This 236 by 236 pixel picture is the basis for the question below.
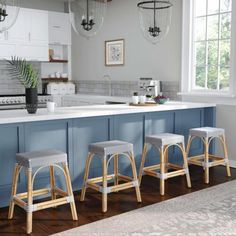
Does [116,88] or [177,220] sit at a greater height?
[116,88]

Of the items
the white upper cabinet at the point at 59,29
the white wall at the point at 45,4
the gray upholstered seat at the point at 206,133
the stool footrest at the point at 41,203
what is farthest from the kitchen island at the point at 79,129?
the white wall at the point at 45,4

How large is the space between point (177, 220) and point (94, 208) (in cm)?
79

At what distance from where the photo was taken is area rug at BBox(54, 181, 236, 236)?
3.04m

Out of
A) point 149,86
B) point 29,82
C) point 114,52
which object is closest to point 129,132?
point 29,82

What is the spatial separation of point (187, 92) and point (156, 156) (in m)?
1.36

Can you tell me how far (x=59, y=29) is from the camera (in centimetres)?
752

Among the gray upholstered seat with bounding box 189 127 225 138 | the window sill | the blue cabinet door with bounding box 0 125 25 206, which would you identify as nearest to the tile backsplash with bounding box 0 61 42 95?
the window sill

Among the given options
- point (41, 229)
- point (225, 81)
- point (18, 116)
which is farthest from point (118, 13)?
point (41, 229)

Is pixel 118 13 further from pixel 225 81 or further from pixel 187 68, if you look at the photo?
pixel 225 81

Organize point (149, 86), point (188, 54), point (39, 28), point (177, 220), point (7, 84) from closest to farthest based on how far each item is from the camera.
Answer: point (177, 220)
point (188, 54)
point (149, 86)
point (39, 28)
point (7, 84)

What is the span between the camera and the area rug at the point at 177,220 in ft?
9.98

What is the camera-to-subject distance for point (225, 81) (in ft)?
17.6

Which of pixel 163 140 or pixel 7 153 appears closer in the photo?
pixel 7 153

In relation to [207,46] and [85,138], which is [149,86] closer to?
[207,46]
